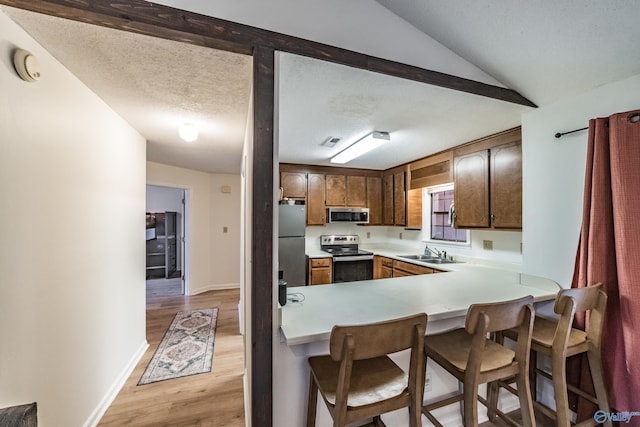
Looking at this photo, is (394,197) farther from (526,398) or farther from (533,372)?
(526,398)

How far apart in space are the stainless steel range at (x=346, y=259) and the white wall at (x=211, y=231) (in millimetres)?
1975

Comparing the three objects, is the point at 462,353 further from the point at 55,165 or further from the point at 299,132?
the point at 55,165

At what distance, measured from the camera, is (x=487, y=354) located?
143cm

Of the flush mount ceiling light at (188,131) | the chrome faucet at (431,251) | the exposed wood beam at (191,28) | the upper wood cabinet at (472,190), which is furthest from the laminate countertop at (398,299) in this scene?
the flush mount ceiling light at (188,131)

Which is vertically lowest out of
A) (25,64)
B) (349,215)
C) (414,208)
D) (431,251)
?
(431,251)

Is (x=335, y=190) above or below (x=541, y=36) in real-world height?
below

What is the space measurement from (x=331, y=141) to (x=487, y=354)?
227 cm

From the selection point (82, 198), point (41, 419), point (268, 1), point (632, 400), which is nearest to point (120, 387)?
point (41, 419)

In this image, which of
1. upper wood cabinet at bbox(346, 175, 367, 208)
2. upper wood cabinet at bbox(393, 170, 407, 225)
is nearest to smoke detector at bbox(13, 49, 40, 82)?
upper wood cabinet at bbox(346, 175, 367, 208)

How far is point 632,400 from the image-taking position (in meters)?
1.47

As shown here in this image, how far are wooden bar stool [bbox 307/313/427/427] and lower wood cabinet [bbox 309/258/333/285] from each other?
2.41 metres

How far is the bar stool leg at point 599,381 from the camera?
152 cm

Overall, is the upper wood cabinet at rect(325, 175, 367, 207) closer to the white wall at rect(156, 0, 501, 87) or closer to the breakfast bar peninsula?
the breakfast bar peninsula

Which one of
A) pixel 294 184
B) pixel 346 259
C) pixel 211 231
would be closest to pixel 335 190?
pixel 294 184
